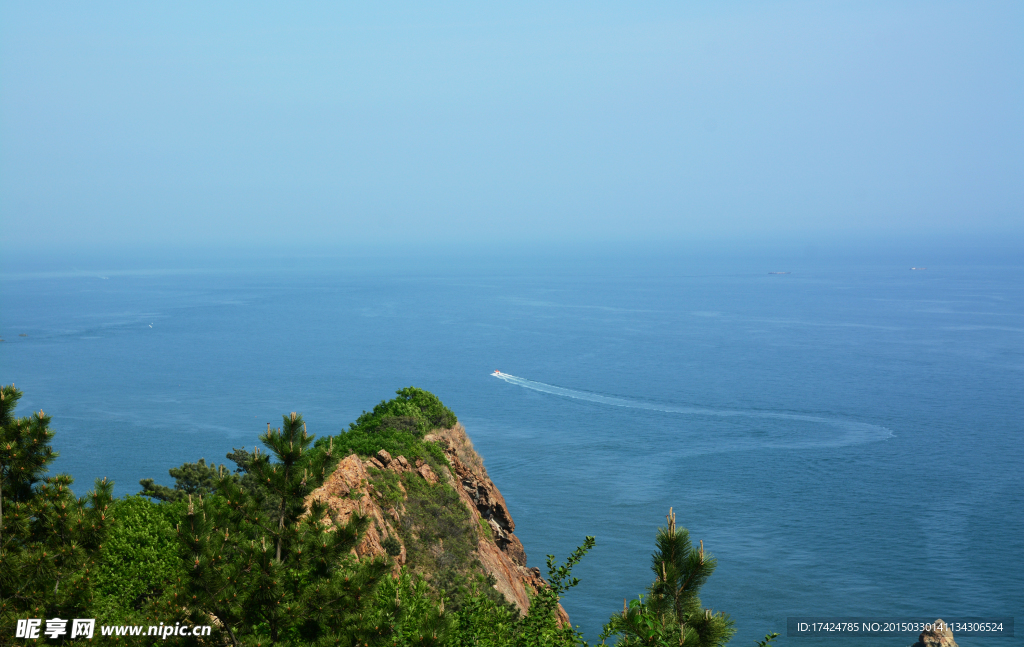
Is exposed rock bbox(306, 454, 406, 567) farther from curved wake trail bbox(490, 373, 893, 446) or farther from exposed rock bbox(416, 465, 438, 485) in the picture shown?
curved wake trail bbox(490, 373, 893, 446)

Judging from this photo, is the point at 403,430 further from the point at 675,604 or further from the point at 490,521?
the point at 675,604

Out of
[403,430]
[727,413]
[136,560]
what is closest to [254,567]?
[136,560]

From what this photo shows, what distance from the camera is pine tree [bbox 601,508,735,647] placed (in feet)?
36.3

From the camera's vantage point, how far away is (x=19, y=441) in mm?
15617

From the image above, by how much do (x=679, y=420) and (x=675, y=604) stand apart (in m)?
87.2

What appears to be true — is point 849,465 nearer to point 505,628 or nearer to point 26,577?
point 505,628

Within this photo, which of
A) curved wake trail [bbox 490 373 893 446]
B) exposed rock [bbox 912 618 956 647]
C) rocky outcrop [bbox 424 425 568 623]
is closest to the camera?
rocky outcrop [bbox 424 425 568 623]

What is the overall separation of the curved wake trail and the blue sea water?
415mm

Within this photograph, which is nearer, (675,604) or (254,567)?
(675,604)

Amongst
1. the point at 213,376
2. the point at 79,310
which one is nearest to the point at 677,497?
the point at 213,376

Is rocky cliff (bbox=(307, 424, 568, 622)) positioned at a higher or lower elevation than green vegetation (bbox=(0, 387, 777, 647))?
lower

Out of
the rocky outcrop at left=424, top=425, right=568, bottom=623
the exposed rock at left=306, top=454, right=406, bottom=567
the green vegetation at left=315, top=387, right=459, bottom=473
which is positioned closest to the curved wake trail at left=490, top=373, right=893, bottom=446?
the rocky outcrop at left=424, top=425, right=568, bottom=623

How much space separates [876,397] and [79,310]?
568 feet

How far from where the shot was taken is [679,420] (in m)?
96.6
